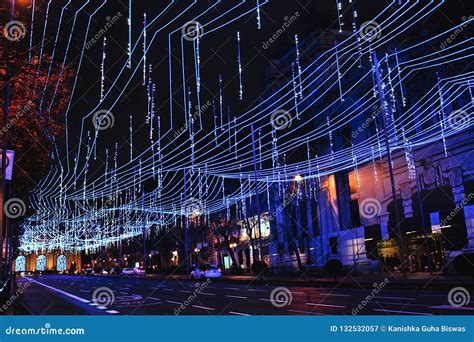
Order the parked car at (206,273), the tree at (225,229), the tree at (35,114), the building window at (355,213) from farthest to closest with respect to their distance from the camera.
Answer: the tree at (225,229)
the parked car at (206,273)
the building window at (355,213)
the tree at (35,114)

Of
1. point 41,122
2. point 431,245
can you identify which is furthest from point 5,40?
point 431,245

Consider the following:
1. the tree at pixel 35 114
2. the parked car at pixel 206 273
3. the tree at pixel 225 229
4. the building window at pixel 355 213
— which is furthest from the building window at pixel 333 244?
the tree at pixel 35 114

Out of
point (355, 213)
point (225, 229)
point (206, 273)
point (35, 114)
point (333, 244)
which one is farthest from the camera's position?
point (225, 229)

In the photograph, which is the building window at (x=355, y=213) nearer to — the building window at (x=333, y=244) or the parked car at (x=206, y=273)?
the building window at (x=333, y=244)

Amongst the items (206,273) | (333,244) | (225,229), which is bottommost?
(206,273)

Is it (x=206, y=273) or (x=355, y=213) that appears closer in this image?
(x=355, y=213)

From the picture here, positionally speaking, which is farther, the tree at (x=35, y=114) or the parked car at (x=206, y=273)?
the parked car at (x=206, y=273)

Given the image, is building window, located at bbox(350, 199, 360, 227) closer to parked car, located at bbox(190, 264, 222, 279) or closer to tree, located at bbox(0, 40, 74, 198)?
parked car, located at bbox(190, 264, 222, 279)

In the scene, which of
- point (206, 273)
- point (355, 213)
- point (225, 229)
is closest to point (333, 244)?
point (355, 213)

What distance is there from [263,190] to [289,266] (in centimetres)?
922

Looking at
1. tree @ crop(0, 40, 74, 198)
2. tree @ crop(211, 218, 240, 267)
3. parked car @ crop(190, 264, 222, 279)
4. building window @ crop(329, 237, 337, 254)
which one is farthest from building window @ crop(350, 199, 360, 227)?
tree @ crop(0, 40, 74, 198)

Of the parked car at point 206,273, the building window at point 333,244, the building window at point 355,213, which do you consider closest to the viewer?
the building window at point 355,213

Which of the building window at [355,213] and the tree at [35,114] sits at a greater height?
the tree at [35,114]

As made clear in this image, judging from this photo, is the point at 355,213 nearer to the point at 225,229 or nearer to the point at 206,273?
the point at 206,273
